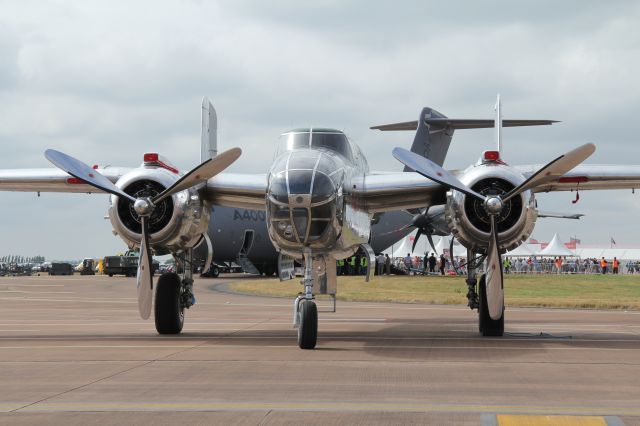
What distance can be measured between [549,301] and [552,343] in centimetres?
1599

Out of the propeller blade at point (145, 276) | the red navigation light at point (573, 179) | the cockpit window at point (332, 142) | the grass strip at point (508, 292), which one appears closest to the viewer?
the propeller blade at point (145, 276)

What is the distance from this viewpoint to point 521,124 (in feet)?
75.9

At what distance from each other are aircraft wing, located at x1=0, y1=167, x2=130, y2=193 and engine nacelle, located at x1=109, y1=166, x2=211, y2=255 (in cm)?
188

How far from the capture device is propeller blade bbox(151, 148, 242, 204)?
49.6ft

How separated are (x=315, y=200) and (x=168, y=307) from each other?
4933mm

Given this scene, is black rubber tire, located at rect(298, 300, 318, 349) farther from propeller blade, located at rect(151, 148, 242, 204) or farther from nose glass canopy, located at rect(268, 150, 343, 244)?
Result: propeller blade, located at rect(151, 148, 242, 204)

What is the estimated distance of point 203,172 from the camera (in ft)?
50.2

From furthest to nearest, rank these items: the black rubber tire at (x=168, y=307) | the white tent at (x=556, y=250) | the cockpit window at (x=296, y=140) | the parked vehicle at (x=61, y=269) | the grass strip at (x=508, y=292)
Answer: the white tent at (x=556, y=250) → the parked vehicle at (x=61, y=269) → the grass strip at (x=508, y=292) → the black rubber tire at (x=168, y=307) → the cockpit window at (x=296, y=140)

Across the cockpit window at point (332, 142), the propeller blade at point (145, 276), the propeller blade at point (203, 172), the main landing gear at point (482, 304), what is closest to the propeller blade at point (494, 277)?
the main landing gear at point (482, 304)

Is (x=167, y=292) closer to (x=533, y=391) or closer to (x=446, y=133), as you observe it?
(x=533, y=391)

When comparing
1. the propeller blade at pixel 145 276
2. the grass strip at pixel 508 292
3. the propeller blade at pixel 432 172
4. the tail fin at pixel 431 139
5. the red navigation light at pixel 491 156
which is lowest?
the grass strip at pixel 508 292

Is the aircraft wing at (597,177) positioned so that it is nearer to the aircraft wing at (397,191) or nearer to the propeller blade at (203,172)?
the aircraft wing at (397,191)

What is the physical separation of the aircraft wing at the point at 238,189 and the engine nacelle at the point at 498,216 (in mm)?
3924

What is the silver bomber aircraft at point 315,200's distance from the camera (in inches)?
532
